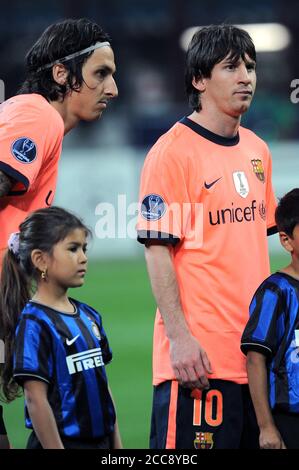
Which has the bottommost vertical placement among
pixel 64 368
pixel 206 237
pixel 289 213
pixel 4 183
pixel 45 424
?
pixel 45 424

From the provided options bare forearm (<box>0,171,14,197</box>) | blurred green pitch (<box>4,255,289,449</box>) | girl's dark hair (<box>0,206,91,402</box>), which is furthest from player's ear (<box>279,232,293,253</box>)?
blurred green pitch (<box>4,255,289,449</box>)

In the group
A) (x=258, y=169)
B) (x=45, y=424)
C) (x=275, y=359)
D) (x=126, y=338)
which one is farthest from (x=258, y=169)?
(x=126, y=338)

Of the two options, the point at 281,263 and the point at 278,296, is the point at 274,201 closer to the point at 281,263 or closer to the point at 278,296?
the point at 278,296

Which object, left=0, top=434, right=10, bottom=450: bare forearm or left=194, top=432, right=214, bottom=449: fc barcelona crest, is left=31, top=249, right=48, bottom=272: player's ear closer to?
left=0, top=434, right=10, bottom=450: bare forearm

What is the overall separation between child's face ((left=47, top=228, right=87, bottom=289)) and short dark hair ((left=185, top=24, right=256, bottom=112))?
0.85m

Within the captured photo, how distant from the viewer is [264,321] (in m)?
4.30

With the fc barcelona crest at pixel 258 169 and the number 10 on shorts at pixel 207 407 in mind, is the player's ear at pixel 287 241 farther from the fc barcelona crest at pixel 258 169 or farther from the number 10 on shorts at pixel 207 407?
the number 10 on shorts at pixel 207 407

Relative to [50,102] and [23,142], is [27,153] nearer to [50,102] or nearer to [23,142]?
[23,142]

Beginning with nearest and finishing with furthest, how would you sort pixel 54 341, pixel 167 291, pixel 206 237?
pixel 54 341 → pixel 167 291 → pixel 206 237

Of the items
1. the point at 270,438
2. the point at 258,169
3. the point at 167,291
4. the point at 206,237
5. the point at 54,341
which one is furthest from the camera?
the point at 258,169

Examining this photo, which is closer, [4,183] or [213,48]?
[4,183]

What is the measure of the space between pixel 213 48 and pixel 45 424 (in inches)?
68.2

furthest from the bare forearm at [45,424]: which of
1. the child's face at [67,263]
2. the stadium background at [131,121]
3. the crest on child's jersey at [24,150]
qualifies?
the stadium background at [131,121]

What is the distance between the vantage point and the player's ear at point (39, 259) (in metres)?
4.25
